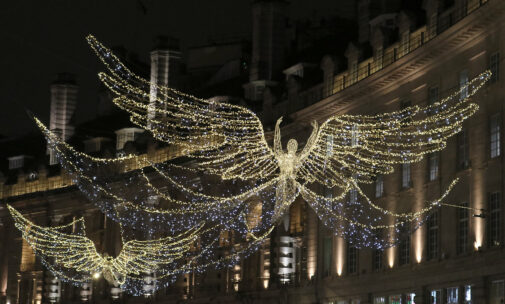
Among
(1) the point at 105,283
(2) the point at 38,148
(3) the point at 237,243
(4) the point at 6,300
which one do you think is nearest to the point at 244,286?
(3) the point at 237,243

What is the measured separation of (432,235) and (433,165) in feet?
8.37

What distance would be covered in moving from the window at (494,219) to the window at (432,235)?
13.0 ft

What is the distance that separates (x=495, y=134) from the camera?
4381 centimetres

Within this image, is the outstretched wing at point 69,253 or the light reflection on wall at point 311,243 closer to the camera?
the light reflection on wall at point 311,243

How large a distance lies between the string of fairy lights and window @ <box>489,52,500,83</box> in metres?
0.34

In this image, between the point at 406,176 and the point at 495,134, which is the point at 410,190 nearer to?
the point at 406,176

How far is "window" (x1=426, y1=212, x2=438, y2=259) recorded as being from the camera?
1855 inches

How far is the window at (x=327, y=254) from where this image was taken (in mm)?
56781

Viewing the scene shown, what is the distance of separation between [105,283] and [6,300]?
35.1ft

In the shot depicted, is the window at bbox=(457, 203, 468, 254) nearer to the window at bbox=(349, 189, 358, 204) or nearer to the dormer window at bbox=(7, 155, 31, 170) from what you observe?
the window at bbox=(349, 189, 358, 204)

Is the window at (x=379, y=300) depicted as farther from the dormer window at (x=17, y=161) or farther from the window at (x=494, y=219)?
the dormer window at (x=17, y=161)

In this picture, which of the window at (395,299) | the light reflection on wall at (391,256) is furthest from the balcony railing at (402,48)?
the window at (395,299)

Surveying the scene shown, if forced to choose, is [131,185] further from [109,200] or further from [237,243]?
[237,243]

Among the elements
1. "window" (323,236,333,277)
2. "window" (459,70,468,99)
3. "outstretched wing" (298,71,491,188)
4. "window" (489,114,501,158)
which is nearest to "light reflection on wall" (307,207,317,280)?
"window" (323,236,333,277)
